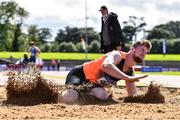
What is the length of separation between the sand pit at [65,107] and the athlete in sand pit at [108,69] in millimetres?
227

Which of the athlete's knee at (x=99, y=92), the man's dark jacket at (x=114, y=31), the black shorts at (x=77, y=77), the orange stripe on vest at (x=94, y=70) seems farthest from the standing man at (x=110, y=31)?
the athlete's knee at (x=99, y=92)

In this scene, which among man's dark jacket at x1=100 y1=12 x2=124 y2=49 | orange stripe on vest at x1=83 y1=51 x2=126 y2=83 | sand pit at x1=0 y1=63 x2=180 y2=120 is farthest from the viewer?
man's dark jacket at x1=100 y1=12 x2=124 y2=49

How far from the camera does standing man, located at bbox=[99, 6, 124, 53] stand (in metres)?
12.3

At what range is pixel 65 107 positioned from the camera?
8.19 m

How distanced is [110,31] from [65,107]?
451cm

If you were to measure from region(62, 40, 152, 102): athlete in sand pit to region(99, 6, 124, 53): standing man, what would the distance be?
2967 millimetres

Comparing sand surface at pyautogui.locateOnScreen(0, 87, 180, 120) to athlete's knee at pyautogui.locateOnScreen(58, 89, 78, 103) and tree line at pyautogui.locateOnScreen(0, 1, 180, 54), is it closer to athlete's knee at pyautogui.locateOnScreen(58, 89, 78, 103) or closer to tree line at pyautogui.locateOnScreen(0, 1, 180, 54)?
athlete's knee at pyautogui.locateOnScreen(58, 89, 78, 103)

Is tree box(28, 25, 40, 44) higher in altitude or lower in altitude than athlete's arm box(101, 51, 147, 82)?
higher

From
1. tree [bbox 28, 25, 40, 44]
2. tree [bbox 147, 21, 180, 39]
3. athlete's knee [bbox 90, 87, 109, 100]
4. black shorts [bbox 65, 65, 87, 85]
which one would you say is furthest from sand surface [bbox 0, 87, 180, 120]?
tree [bbox 147, 21, 180, 39]

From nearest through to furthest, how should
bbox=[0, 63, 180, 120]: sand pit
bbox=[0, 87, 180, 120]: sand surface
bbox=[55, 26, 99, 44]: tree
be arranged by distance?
bbox=[0, 87, 180, 120]: sand surface, bbox=[0, 63, 180, 120]: sand pit, bbox=[55, 26, 99, 44]: tree

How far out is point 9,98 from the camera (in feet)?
31.3

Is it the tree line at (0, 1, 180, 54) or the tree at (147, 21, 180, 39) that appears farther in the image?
the tree at (147, 21, 180, 39)

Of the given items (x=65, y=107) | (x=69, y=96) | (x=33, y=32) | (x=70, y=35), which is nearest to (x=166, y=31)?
(x=70, y=35)

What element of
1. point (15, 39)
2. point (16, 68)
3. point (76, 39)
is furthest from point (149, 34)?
point (16, 68)
